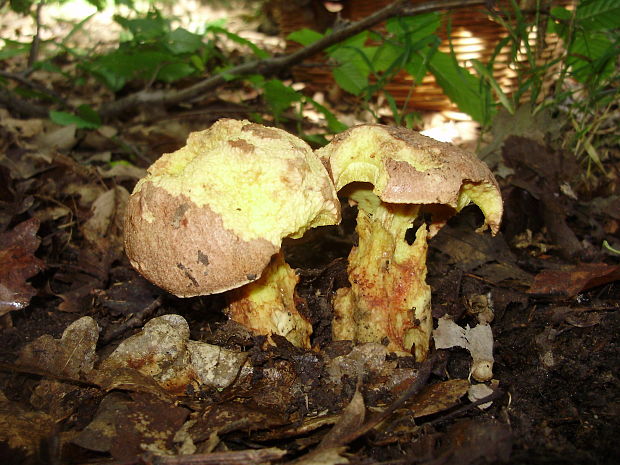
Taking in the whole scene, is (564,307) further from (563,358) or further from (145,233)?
(145,233)

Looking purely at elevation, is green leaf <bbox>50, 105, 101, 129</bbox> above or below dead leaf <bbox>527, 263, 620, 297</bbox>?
above

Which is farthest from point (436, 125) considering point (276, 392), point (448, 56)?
point (276, 392)

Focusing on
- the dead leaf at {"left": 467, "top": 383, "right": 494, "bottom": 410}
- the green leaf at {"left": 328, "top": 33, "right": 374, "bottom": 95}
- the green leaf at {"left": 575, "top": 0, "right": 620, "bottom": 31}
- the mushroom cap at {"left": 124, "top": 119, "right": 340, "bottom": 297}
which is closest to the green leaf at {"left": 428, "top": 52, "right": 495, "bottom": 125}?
the green leaf at {"left": 328, "top": 33, "right": 374, "bottom": 95}

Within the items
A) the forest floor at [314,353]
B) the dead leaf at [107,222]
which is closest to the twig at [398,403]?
the forest floor at [314,353]

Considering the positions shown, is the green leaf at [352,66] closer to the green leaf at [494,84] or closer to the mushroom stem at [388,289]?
the green leaf at [494,84]

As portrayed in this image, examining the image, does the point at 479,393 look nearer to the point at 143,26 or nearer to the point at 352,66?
the point at 352,66

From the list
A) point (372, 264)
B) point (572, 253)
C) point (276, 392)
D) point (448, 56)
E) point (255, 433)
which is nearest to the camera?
point (255, 433)

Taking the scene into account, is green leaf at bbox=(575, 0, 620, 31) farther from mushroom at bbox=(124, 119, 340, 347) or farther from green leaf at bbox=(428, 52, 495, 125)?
mushroom at bbox=(124, 119, 340, 347)
